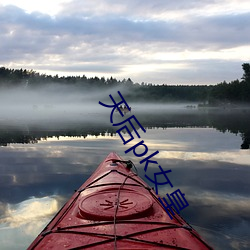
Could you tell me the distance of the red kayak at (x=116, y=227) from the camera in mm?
4336

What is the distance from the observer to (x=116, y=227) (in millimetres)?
4750

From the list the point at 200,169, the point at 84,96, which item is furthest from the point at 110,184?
the point at 84,96

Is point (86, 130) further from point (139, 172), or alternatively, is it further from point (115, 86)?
point (115, 86)

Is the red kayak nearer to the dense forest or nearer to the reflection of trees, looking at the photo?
the reflection of trees

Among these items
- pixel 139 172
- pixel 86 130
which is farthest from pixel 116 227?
pixel 86 130

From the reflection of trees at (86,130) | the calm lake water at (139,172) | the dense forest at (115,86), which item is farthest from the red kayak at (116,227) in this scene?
the dense forest at (115,86)

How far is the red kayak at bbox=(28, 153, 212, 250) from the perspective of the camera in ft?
14.2

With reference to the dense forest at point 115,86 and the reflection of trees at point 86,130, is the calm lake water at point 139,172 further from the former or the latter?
the dense forest at point 115,86

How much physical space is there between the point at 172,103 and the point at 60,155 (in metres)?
165

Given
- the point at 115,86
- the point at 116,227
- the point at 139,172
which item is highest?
the point at 115,86

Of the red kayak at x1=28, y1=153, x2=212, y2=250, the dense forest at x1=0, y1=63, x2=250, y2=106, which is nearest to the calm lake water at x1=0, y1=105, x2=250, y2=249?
the red kayak at x1=28, y1=153, x2=212, y2=250

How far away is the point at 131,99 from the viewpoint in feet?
592

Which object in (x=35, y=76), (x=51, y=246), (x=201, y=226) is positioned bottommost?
(x=201, y=226)

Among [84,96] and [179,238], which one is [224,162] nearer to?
[179,238]
